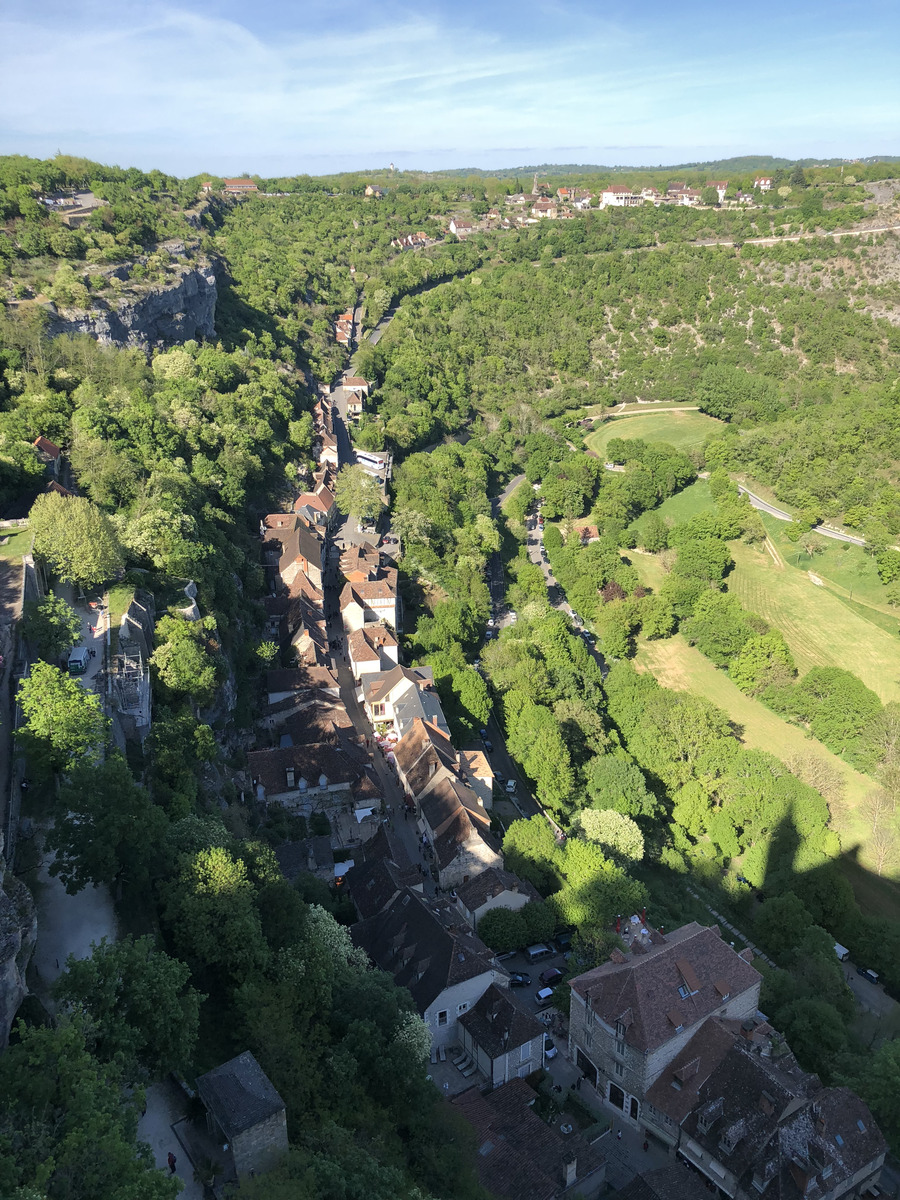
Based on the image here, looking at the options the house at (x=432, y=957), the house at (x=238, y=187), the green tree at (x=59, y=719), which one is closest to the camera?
the green tree at (x=59, y=719)

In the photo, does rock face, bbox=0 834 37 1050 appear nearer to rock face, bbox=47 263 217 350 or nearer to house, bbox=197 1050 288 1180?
house, bbox=197 1050 288 1180

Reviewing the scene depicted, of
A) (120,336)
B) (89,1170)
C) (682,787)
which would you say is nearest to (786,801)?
(682,787)

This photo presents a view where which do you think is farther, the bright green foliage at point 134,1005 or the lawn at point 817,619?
the lawn at point 817,619

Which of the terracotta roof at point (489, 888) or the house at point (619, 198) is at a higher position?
the house at point (619, 198)

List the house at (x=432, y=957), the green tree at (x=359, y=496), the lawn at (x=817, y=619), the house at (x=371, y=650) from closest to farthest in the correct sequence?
the house at (x=432, y=957), the house at (x=371, y=650), the lawn at (x=817, y=619), the green tree at (x=359, y=496)

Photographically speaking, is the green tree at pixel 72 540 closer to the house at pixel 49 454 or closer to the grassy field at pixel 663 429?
the house at pixel 49 454

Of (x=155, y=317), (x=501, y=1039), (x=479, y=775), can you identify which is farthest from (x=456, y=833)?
(x=155, y=317)

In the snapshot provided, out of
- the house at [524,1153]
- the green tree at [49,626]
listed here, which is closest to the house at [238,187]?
the green tree at [49,626]
